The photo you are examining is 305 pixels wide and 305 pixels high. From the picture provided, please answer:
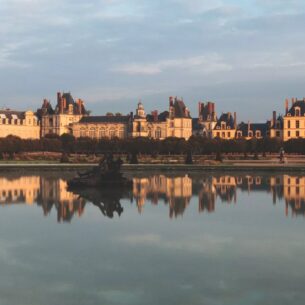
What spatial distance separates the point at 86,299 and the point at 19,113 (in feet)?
239

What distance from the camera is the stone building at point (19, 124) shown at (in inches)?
2931

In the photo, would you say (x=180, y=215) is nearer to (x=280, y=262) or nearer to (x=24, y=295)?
(x=280, y=262)

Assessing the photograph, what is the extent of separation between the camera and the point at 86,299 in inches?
270

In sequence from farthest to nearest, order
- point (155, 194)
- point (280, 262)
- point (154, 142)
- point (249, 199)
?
point (154, 142)
point (155, 194)
point (249, 199)
point (280, 262)

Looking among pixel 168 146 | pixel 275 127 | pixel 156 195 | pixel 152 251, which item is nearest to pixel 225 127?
pixel 275 127

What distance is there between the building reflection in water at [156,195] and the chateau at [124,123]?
49.8 metres

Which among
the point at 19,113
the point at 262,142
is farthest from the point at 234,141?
the point at 19,113

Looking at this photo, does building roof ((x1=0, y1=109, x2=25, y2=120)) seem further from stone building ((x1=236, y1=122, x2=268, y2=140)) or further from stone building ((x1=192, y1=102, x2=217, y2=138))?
stone building ((x1=236, y1=122, x2=268, y2=140))

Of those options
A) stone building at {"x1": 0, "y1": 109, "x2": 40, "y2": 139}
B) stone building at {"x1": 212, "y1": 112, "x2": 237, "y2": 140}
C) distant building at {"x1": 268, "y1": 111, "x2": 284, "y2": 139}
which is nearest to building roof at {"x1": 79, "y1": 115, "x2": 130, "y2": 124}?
stone building at {"x1": 0, "y1": 109, "x2": 40, "y2": 139}

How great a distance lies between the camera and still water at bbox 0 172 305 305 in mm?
7082

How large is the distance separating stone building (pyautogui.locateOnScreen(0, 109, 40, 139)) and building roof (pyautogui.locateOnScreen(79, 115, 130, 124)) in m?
5.81

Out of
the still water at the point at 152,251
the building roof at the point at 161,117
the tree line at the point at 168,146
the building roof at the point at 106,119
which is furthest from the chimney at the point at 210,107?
the still water at the point at 152,251

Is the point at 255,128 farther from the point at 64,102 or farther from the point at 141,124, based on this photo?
the point at 64,102

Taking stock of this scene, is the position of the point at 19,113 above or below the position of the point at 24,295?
above
